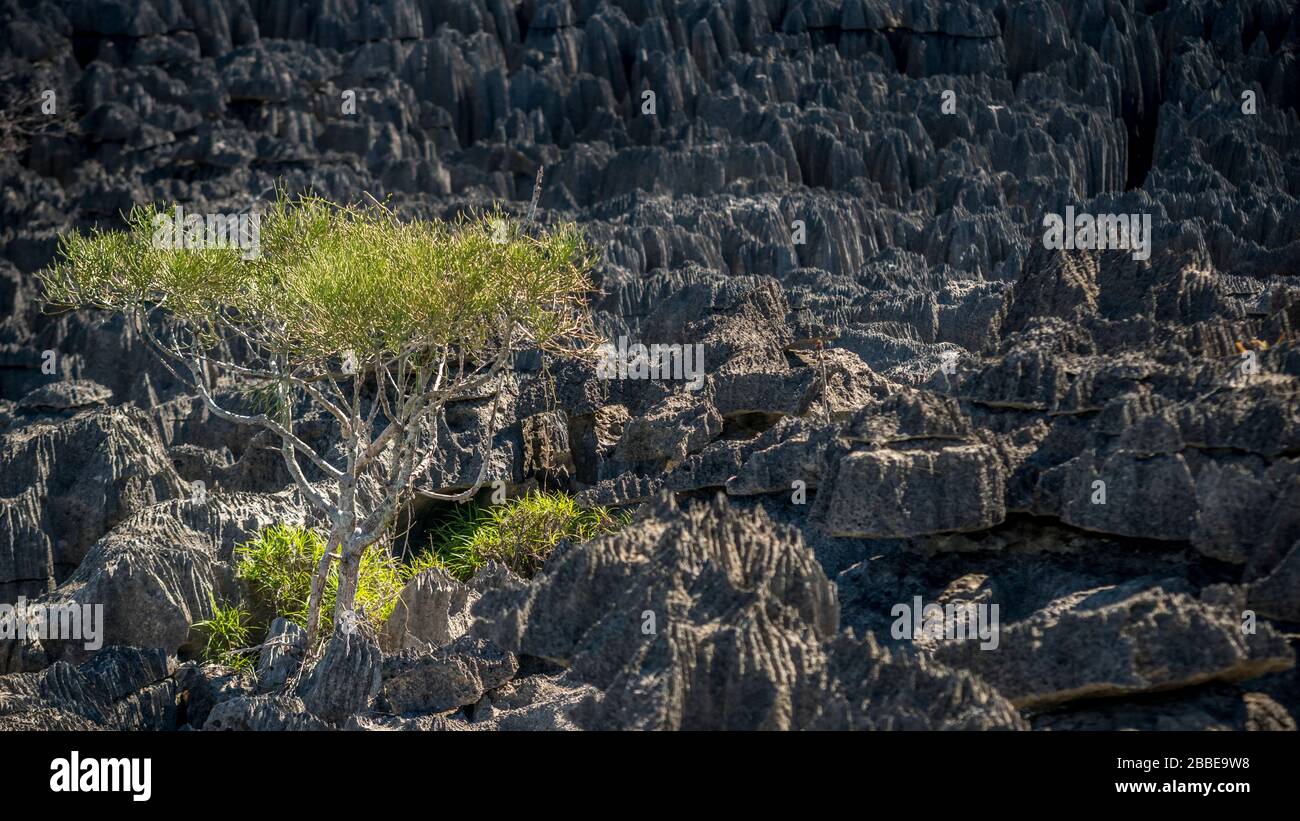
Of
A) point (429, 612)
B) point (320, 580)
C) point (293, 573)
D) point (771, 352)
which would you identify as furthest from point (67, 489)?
point (771, 352)

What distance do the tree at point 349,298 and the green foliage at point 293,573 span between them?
1.89 ft

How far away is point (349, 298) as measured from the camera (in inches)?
410

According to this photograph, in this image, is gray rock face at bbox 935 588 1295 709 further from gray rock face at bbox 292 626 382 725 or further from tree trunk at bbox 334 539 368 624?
tree trunk at bbox 334 539 368 624

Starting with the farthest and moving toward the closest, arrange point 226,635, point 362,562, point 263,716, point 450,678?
point 362,562 → point 226,635 → point 263,716 → point 450,678

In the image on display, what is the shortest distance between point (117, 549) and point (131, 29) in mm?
26851

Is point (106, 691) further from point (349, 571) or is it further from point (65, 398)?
point (65, 398)

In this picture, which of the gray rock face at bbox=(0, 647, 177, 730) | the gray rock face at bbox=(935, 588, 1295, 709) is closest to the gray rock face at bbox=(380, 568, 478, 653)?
the gray rock face at bbox=(0, 647, 177, 730)

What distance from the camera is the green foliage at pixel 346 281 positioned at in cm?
1052

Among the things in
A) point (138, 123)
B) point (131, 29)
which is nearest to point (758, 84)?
point (138, 123)

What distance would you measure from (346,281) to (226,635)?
3204 millimetres

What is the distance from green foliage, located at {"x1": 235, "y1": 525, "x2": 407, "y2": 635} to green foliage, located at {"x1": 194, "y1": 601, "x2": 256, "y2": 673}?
0.92ft

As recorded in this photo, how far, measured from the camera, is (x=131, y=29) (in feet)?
116

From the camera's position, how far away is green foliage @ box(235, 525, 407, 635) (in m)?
11.9

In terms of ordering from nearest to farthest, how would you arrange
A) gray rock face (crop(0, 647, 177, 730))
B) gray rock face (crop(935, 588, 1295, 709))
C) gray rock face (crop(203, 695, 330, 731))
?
gray rock face (crop(935, 588, 1295, 709)) → gray rock face (crop(203, 695, 330, 731)) → gray rock face (crop(0, 647, 177, 730))
